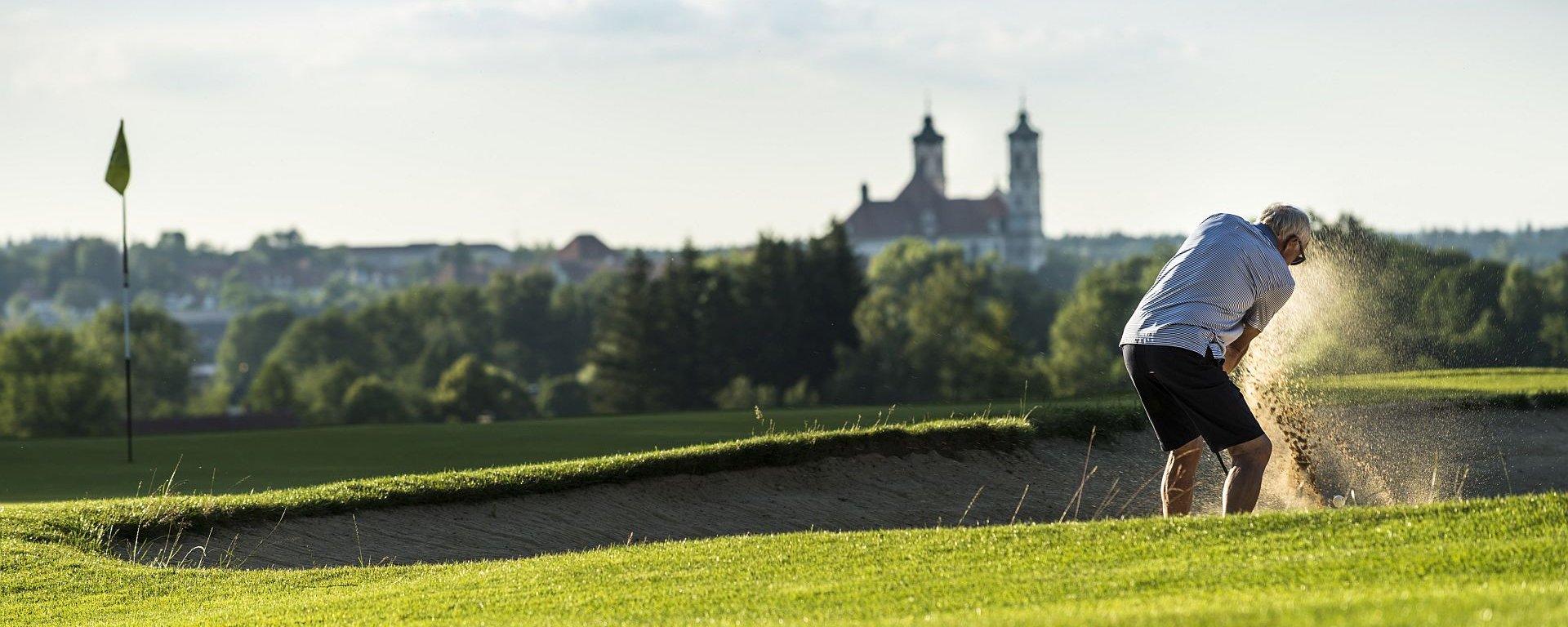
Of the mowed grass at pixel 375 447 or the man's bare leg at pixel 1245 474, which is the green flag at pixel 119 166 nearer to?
the mowed grass at pixel 375 447

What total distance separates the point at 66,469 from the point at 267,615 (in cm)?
797

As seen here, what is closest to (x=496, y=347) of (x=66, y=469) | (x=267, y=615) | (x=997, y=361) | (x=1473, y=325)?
(x=997, y=361)

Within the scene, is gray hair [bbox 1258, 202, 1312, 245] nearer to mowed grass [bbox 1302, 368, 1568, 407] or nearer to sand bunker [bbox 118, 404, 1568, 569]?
sand bunker [bbox 118, 404, 1568, 569]

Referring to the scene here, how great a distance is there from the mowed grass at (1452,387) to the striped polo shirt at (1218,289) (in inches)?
236

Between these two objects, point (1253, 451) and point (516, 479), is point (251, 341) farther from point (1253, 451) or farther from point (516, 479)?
point (1253, 451)

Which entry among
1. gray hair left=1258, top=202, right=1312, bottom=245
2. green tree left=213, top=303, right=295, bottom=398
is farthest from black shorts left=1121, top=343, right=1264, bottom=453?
green tree left=213, top=303, right=295, bottom=398

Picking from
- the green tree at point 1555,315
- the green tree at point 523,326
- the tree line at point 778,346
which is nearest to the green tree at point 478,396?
the tree line at point 778,346

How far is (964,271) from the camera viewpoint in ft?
339

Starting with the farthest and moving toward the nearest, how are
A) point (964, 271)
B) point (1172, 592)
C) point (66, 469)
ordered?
point (964, 271) < point (66, 469) < point (1172, 592)

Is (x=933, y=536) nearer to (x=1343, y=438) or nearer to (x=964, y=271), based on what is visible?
(x=1343, y=438)

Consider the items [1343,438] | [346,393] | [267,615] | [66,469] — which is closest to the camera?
[267,615]

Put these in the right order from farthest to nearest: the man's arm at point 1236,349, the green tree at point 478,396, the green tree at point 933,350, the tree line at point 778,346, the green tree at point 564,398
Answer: the green tree at point 564,398, the green tree at point 478,396, the green tree at point 933,350, the tree line at point 778,346, the man's arm at point 1236,349

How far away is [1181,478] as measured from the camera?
28.2 ft

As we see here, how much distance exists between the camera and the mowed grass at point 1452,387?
15719 mm
